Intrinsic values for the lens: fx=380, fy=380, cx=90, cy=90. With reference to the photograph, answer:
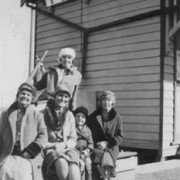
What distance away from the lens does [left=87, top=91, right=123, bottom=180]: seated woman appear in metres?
5.19

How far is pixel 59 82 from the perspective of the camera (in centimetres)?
557

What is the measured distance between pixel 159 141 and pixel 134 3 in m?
3.23

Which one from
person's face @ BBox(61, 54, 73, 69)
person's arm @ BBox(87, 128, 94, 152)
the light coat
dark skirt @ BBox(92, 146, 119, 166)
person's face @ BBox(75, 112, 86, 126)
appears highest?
person's face @ BBox(61, 54, 73, 69)

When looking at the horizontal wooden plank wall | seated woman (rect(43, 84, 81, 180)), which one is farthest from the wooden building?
seated woman (rect(43, 84, 81, 180))

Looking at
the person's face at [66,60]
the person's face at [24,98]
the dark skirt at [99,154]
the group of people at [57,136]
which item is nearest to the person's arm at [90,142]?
the group of people at [57,136]

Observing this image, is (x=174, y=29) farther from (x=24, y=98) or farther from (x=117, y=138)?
(x=24, y=98)

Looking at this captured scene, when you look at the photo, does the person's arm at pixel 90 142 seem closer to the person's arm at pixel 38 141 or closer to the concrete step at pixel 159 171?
the person's arm at pixel 38 141

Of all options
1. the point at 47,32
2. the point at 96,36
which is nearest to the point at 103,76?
the point at 96,36

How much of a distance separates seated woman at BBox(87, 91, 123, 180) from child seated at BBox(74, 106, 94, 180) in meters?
0.17

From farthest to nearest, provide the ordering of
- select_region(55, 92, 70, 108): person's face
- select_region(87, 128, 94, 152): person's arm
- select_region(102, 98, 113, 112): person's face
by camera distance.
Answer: select_region(102, 98, 113, 112): person's face < select_region(87, 128, 94, 152): person's arm < select_region(55, 92, 70, 108): person's face

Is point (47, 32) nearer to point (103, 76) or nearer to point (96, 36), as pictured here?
point (96, 36)

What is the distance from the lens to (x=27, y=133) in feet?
14.0

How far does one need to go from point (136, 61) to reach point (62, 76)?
340 centimetres

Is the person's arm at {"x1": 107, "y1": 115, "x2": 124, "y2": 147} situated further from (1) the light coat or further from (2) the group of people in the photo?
(1) the light coat
